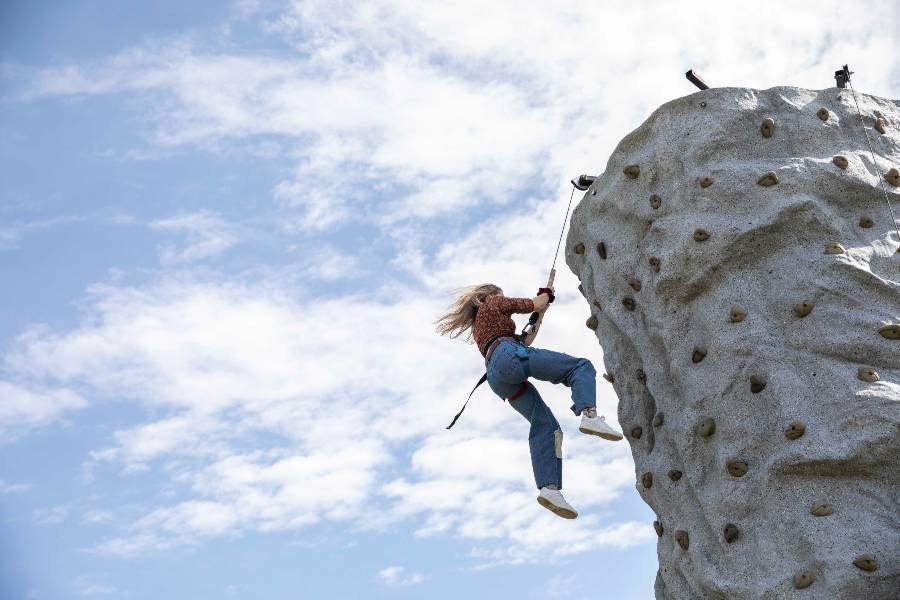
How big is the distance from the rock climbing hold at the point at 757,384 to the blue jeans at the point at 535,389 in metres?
1.18

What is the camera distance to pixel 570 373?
8.04 metres

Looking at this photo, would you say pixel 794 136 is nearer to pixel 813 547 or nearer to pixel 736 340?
pixel 736 340

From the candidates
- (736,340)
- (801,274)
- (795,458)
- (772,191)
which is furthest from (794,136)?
(795,458)

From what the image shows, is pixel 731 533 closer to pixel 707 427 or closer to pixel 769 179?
pixel 707 427

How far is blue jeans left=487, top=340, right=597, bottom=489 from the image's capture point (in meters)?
7.94

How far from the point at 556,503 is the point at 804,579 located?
208cm

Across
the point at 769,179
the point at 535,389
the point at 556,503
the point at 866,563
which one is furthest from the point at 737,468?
the point at 535,389

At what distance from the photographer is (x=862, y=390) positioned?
661cm

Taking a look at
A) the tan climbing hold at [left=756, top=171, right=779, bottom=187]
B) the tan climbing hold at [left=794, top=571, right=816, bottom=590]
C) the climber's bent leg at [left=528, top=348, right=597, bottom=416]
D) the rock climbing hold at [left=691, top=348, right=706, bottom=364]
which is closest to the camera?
the tan climbing hold at [left=794, top=571, right=816, bottom=590]

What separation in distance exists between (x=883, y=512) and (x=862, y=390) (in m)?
0.72

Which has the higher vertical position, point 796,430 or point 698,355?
point 698,355

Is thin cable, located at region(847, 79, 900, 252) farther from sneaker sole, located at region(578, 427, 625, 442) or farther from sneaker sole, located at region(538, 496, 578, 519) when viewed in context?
sneaker sole, located at region(538, 496, 578, 519)

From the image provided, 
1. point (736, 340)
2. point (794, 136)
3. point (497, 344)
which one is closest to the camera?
point (736, 340)

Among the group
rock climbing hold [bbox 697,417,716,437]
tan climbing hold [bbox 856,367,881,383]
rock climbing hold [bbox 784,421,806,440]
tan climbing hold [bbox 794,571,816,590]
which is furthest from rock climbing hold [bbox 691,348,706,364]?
tan climbing hold [bbox 794,571,816,590]
